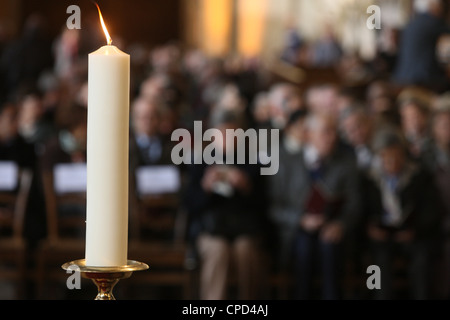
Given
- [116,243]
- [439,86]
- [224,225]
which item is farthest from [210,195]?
[116,243]

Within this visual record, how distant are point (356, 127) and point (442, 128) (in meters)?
0.73

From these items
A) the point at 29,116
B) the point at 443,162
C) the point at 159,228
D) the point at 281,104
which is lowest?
the point at 159,228

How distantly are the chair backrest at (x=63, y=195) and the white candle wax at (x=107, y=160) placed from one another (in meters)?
5.24

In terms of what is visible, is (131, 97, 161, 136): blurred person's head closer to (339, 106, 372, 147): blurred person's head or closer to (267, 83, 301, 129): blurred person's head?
(267, 83, 301, 129): blurred person's head

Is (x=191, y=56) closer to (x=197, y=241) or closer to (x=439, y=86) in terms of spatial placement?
(x=439, y=86)

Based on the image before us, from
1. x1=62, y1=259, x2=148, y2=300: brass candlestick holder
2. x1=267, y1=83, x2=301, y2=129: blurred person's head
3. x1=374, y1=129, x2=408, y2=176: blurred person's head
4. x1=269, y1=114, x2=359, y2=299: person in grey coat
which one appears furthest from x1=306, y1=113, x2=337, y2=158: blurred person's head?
x1=62, y1=259, x2=148, y2=300: brass candlestick holder

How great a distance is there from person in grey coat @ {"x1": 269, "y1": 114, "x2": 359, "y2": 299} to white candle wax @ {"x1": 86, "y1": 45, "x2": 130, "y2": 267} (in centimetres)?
533

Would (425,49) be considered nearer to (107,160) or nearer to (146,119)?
(146,119)

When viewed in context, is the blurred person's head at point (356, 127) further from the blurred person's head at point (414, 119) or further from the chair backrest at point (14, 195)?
the chair backrest at point (14, 195)

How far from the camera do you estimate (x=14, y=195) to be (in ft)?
21.4

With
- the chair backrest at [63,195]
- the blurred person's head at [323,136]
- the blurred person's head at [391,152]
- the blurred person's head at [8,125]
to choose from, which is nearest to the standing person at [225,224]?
the blurred person's head at [323,136]

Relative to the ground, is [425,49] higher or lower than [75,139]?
higher

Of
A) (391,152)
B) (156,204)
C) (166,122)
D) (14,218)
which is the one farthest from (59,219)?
(391,152)

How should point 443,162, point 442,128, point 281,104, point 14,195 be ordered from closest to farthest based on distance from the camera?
point 14,195 < point 443,162 < point 442,128 < point 281,104
